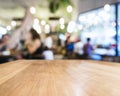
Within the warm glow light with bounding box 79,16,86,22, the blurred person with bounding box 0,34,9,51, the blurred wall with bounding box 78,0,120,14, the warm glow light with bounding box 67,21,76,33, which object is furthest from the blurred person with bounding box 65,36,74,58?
the blurred person with bounding box 0,34,9,51

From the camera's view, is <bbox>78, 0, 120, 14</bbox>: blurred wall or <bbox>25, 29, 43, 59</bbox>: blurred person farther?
<bbox>78, 0, 120, 14</bbox>: blurred wall

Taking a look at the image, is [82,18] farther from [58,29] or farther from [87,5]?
[58,29]

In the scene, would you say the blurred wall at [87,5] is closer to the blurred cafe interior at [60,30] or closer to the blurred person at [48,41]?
the blurred cafe interior at [60,30]

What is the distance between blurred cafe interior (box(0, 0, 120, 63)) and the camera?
22.7 feet

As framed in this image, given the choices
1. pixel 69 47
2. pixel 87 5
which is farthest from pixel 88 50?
pixel 87 5

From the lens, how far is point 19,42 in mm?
7082

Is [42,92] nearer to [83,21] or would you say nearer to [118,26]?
[118,26]

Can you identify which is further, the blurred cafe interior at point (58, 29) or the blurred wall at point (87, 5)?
the blurred wall at point (87, 5)

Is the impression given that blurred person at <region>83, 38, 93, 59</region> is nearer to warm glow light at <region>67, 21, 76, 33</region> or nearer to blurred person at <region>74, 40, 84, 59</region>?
blurred person at <region>74, 40, 84, 59</region>

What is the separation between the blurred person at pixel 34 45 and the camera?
22.8 feet

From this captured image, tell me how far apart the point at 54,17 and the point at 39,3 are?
753 millimetres

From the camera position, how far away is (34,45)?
23.2 ft

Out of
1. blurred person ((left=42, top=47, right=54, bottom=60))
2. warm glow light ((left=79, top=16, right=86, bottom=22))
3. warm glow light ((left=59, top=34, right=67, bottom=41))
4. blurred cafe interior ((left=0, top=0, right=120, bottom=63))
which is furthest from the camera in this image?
warm glow light ((left=79, top=16, right=86, bottom=22))

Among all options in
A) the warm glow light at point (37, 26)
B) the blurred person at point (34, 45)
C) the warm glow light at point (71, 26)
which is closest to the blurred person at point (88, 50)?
the warm glow light at point (71, 26)
